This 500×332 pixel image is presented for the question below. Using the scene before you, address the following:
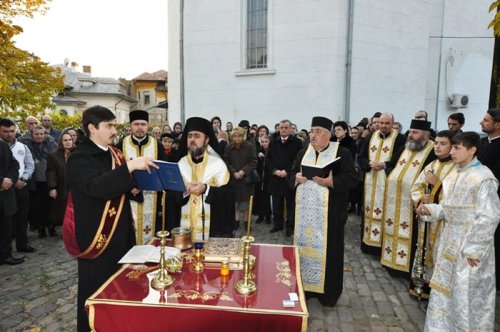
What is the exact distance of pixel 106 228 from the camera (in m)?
2.98

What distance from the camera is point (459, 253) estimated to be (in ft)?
10.9

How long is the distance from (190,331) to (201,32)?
13931mm

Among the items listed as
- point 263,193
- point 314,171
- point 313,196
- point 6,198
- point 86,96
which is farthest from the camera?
point 86,96

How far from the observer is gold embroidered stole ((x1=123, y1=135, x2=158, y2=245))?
538cm

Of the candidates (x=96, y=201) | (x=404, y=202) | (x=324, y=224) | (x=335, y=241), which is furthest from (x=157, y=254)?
(x=404, y=202)

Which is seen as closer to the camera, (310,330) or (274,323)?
(274,323)

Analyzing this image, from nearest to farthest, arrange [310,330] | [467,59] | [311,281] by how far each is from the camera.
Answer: [310,330] → [311,281] → [467,59]

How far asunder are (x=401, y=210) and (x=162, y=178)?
3.78m

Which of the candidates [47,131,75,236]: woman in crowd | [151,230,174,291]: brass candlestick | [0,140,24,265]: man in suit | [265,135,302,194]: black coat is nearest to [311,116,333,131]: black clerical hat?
[151,230,174,291]: brass candlestick

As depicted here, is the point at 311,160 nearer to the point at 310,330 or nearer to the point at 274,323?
the point at 310,330

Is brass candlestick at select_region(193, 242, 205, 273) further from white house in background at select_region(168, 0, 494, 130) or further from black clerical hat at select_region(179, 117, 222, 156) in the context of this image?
white house in background at select_region(168, 0, 494, 130)

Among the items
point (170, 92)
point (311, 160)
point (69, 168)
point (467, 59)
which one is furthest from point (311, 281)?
point (467, 59)

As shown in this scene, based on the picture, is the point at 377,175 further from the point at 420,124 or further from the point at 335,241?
the point at 335,241

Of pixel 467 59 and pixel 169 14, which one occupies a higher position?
pixel 169 14
